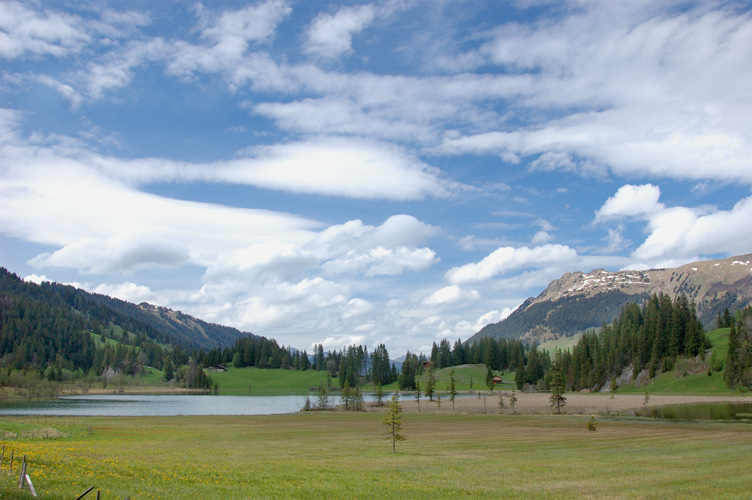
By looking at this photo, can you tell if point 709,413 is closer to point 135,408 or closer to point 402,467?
point 402,467

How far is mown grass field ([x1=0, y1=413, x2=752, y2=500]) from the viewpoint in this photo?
25375mm

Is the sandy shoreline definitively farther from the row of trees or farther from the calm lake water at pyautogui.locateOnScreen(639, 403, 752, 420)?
the row of trees

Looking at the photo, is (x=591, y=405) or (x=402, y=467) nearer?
(x=402, y=467)

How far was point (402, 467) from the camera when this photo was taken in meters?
35.7

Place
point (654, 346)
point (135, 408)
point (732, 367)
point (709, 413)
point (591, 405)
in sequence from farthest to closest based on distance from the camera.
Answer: point (654, 346) < point (732, 367) < point (135, 408) < point (591, 405) < point (709, 413)

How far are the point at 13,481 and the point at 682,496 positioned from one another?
31.5m

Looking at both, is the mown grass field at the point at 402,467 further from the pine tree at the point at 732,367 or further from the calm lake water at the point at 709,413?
the pine tree at the point at 732,367

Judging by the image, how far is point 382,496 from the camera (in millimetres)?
25094

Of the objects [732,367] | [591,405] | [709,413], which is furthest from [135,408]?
[732,367]

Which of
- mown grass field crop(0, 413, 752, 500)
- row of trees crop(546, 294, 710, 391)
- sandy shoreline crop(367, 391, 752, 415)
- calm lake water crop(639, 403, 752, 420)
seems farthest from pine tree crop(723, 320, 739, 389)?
mown grass field crop(0, 413, 752, 500)

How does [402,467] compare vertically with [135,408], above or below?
above

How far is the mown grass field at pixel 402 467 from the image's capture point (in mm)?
25375

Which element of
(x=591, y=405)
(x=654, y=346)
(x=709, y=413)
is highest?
(x=654, y=346)

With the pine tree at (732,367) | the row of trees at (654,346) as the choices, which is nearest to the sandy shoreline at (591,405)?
the pine tree at (732,367)
